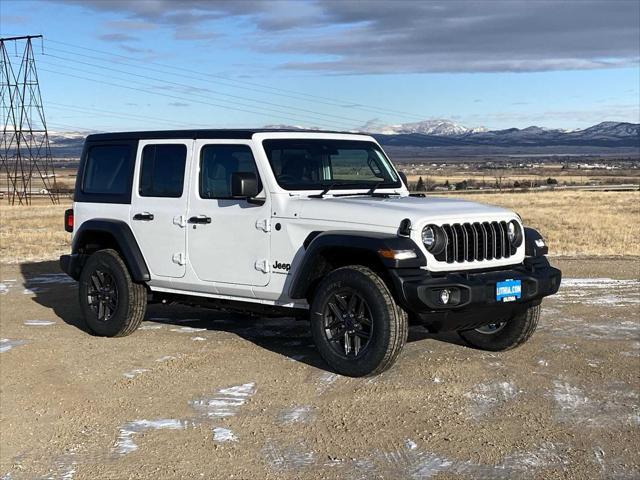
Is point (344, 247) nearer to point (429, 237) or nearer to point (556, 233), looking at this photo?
point (429, 237)

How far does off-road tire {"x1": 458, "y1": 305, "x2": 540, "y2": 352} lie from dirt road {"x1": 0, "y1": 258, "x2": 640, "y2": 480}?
0.45 feet

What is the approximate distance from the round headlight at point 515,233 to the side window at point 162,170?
10.2 ft

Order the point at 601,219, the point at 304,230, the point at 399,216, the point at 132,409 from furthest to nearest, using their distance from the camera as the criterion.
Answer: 1. the point at 601,219
2. the point at 304,230
3. the point at 399,216
4. the point at 132,409

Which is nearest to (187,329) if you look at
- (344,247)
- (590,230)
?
(344,247)

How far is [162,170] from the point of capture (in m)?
8.32

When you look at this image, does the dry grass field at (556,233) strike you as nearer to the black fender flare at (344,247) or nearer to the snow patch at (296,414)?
the black fender flare at (344,247)

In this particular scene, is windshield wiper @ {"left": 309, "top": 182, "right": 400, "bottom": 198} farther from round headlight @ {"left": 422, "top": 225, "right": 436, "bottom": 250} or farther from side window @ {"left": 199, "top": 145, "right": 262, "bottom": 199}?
round headlight @ {"left": 422, "top": 225, "right": 436, "bottom": 250}

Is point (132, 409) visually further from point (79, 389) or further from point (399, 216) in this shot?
point (399, 216)

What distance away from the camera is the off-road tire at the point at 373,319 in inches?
253

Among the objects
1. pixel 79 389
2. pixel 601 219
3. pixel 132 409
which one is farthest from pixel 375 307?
pixel 601 219

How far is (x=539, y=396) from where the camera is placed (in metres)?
6.29

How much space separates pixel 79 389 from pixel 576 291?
22.6 feet

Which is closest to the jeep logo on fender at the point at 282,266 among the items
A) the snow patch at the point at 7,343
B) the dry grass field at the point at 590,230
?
the snow patch at the point at 7,343

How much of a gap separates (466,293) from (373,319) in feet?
2.41
